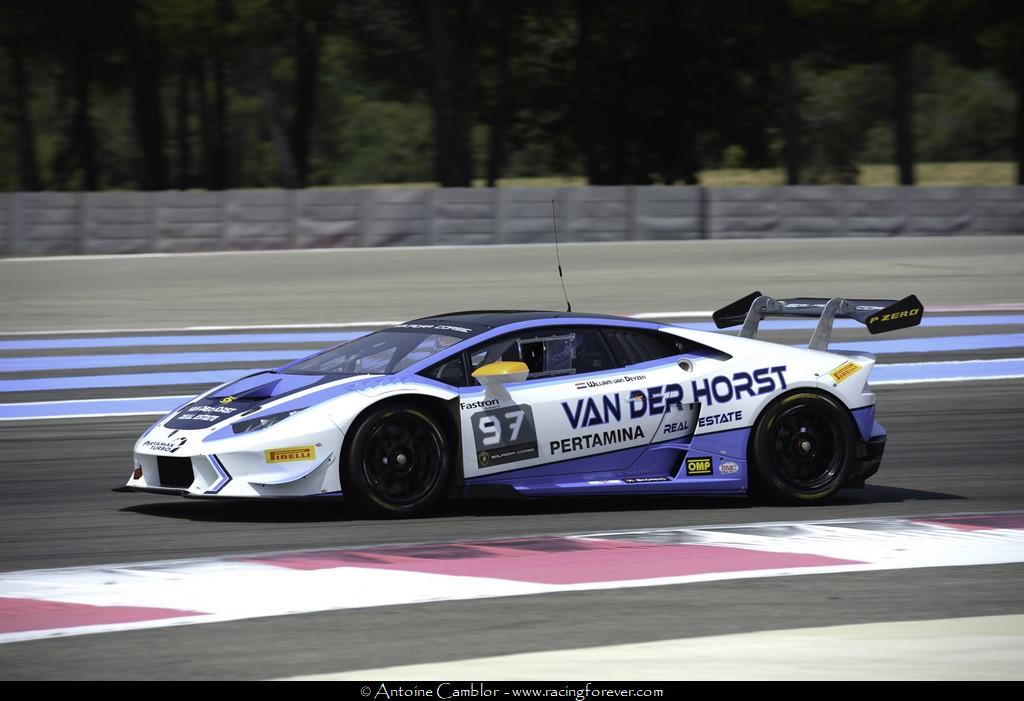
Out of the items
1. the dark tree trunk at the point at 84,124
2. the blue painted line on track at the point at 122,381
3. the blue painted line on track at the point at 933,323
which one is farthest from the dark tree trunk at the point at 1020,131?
the blue painted line on track at the point at 122,381

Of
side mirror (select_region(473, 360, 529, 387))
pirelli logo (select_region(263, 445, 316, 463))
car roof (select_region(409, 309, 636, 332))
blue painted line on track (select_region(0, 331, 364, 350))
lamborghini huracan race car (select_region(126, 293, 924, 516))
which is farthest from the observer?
blue painted line on track (select_region(0, 331, 364, 350))

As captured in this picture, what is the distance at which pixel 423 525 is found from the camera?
7.66 m

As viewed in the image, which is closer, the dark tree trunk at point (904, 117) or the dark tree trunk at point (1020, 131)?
the dark tree trunk at point (1020, 131)

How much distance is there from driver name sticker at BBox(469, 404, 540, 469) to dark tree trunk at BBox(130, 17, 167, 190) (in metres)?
37.5

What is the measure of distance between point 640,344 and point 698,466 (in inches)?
28.8

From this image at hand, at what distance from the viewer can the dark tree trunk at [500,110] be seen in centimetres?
4103

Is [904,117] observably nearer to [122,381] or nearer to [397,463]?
[122,381]

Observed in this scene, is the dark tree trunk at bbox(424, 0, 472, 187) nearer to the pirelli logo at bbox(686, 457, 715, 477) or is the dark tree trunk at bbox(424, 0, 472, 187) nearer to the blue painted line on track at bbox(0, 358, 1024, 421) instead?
the blue painted line on track at bbox(0, 358, 1024, 421)

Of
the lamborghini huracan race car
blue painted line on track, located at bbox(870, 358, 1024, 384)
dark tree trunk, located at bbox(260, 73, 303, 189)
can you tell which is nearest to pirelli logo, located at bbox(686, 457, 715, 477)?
the lamborghini huracan race car

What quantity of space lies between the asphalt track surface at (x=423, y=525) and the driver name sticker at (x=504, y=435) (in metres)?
0.33

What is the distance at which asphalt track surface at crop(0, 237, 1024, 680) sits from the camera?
5.27 metres

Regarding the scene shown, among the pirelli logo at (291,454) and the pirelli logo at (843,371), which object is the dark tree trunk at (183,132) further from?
the pirelli logo at (291,454)

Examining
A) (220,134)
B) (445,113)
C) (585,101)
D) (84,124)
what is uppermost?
(84,124)

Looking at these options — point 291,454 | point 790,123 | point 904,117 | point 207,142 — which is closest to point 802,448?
point 291,454
